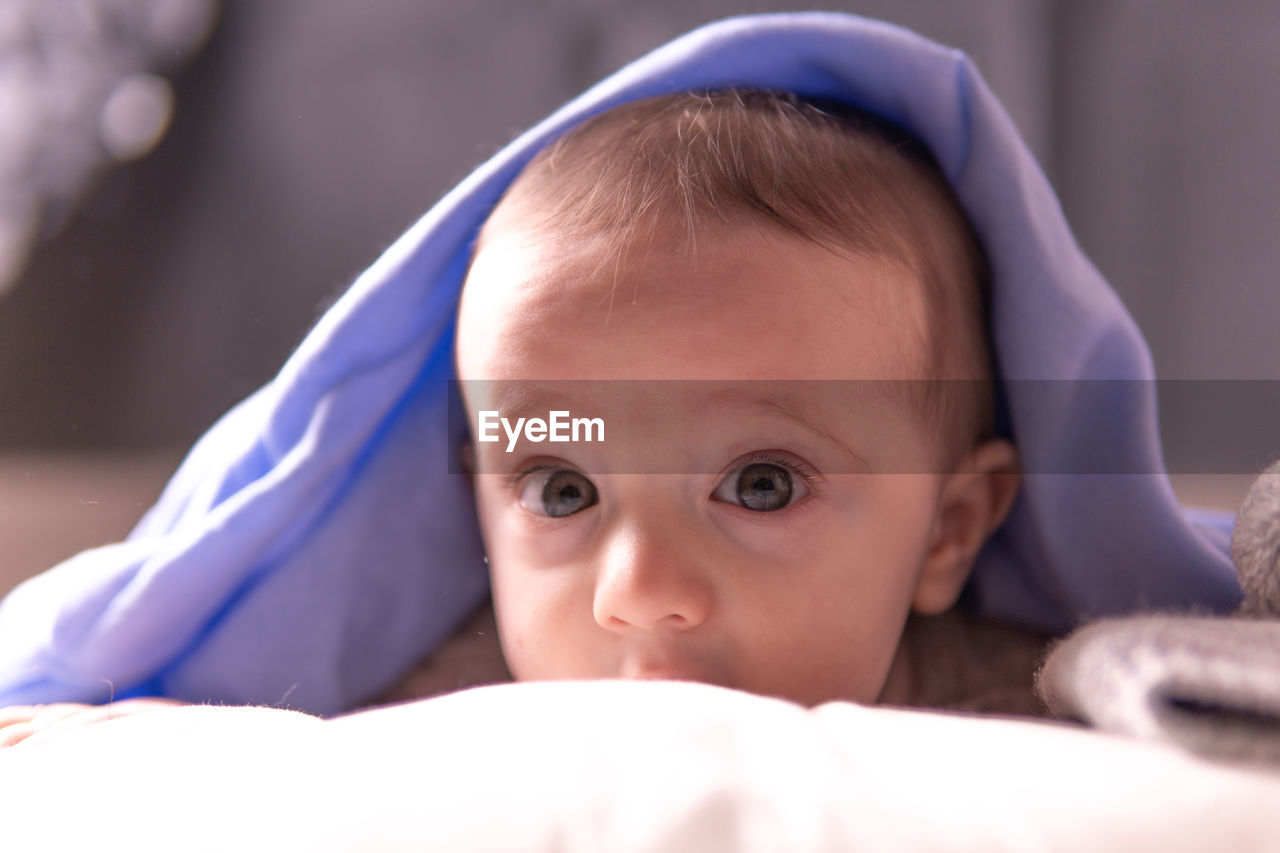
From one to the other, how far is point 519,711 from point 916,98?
1.71ft

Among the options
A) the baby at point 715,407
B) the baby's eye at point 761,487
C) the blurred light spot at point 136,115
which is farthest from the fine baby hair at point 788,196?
the blurred light spot at point 136,115

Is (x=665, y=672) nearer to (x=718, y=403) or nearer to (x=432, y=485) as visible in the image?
(x=718, y=403)

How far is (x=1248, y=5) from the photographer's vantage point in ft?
2.48

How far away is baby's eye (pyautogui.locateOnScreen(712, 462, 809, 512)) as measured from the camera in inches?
21.4

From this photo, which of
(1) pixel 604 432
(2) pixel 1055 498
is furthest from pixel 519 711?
(2) pixel 1055 498

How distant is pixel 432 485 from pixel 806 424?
32 centimetres

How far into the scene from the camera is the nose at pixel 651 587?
50cm

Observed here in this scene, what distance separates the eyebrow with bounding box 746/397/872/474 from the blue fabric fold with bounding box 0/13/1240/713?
19 centimetres

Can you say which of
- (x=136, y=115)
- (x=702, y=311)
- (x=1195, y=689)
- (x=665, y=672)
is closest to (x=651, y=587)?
(x=665, y=672)

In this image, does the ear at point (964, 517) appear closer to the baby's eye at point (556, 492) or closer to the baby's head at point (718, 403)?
the baby's head at point (718, 403)

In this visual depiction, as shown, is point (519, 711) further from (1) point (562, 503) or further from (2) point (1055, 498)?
(2) point (1055, 498)

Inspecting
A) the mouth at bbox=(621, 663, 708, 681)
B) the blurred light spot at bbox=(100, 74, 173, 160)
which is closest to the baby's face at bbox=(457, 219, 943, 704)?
the mouth at bbox=(621, 663, 708, 681)

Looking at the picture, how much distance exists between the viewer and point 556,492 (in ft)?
1.92

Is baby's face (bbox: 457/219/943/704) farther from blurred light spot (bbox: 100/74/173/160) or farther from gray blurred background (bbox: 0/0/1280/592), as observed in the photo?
blurred light spot (bbox: 100/74/173/160)
